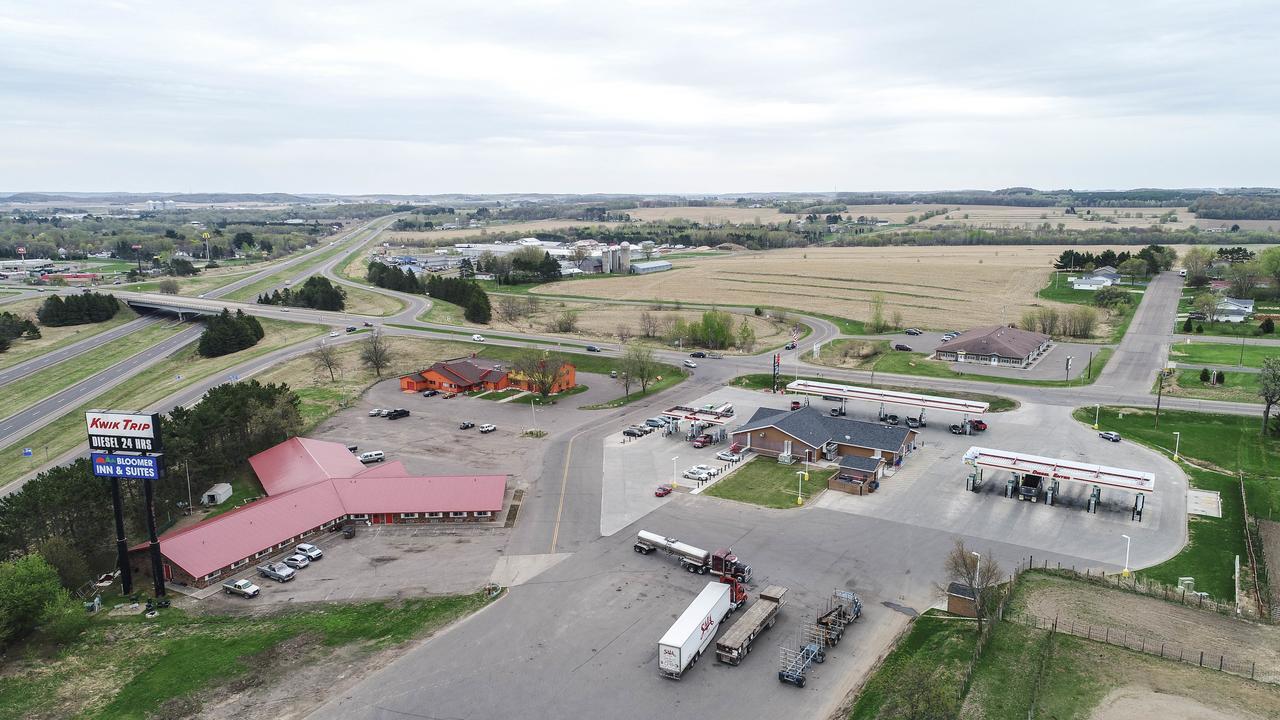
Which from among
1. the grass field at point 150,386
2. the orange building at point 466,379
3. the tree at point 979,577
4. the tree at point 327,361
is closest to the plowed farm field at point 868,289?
the grass field at point 150,386

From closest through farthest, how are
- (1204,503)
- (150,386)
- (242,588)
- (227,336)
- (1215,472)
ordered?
(242,588) < (1204,503) < (1215,472) < (150,386) < (227,336)

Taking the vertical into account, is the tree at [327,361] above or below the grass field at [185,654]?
above

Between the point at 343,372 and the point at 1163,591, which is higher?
the point at 343,372

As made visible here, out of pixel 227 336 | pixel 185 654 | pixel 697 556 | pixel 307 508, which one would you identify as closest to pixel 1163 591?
pixel 697 556

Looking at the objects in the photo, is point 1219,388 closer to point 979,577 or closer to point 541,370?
point 979,577

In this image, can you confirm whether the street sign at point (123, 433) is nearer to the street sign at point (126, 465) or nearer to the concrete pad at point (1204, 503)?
the street sign at point (126, 465)

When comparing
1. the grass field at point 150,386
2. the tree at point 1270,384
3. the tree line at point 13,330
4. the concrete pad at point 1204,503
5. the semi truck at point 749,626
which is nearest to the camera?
the semi truck at point 749,626
